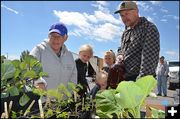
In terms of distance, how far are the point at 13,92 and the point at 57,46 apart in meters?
1.61

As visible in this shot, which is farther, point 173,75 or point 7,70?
point 173,75

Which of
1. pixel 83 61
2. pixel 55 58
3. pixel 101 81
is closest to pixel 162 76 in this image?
pixel 83 61

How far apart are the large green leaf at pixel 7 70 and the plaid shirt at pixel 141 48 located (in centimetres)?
142

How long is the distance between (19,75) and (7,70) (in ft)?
0.25

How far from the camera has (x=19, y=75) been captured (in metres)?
0.88

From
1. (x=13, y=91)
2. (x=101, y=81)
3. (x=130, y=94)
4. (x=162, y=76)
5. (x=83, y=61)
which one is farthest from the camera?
(x=162, y=76)

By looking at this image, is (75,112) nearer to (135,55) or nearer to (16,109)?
(16,109)

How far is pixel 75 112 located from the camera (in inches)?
38.1

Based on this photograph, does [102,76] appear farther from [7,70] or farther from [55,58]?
[7,70]

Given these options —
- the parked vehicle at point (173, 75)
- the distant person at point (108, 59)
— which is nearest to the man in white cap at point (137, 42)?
the distant person at point (108, 59)

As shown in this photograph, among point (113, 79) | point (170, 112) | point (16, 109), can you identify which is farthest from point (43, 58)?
point (170, 112)

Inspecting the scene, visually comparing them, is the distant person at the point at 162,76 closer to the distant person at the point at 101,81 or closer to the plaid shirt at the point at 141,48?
the distant person at the point at 101,81

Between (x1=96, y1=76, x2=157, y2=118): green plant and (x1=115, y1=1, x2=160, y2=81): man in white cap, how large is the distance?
54.0 inches

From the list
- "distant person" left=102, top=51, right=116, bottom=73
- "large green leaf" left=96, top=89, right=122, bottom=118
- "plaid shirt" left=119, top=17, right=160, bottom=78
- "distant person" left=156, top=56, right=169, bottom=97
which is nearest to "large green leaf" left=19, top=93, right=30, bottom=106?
"large green leaf" left=96, top=89, right=122, bottom=118
